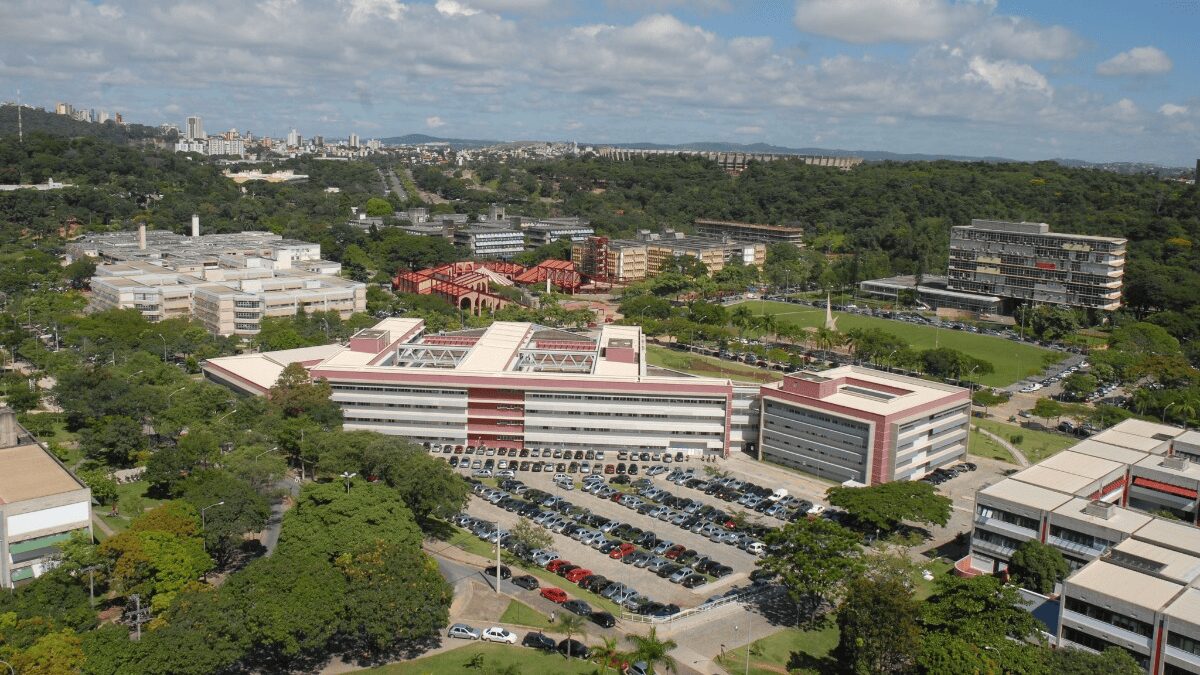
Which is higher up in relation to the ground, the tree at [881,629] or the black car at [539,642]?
the tree at [881,629]

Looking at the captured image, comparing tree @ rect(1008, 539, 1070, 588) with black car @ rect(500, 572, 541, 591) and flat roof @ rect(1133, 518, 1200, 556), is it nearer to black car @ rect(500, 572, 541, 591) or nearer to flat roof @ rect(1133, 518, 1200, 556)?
flat roof @ rect(1133, 518, 1200, 556)

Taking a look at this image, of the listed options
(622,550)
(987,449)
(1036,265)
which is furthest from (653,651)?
(1036,265)

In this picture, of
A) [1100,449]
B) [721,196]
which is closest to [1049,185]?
[721,196]

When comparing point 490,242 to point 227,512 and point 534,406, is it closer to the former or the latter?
point 534,406

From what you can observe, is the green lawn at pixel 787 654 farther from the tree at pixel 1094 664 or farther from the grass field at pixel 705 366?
the grass field at pixel 705 366

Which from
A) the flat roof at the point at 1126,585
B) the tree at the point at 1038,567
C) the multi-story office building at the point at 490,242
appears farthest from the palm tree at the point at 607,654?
the multi-story office building at the point at 490,242

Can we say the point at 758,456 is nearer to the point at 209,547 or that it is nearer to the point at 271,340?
the point at 209,547

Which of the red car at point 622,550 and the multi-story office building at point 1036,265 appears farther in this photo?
the multi-story office building at point 1036,265

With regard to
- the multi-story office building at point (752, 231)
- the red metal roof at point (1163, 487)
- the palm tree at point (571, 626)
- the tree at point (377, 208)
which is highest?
the tree at point (377, 208)
